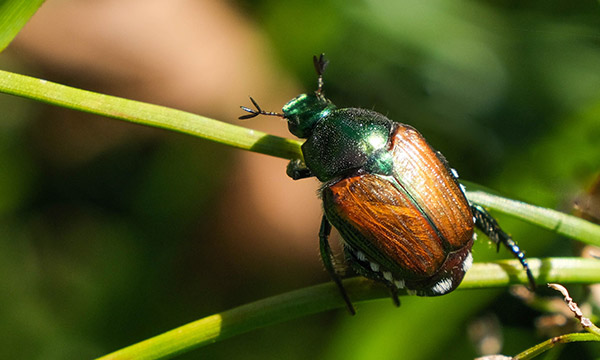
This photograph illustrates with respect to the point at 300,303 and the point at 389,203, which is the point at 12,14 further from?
the point at 389,203

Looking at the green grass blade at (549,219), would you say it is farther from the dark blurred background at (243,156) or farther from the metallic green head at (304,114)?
the metallic green head at (304,114)

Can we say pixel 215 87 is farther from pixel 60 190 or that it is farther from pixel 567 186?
pixel 567 186

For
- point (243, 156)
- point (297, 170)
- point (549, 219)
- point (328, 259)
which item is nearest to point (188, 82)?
point (243, 156)

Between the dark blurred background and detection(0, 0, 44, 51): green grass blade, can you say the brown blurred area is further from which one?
detection(0, 0, 44, 51): green grass blade

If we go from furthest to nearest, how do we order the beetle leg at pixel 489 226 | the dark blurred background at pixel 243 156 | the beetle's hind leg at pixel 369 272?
the dark blurred background at pixel 243 156
the beetle leg at pixel 489 226
the beetle's hind leg at pixel 369 272

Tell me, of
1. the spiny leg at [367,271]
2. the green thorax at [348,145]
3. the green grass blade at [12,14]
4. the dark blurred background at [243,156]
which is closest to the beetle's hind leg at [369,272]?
the spiny leg at [367,271]

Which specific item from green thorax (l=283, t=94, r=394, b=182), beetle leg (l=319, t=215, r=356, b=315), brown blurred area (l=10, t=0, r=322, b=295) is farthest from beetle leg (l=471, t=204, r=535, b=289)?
brown blurred area (l=10, t=0, r=322, b=295)
